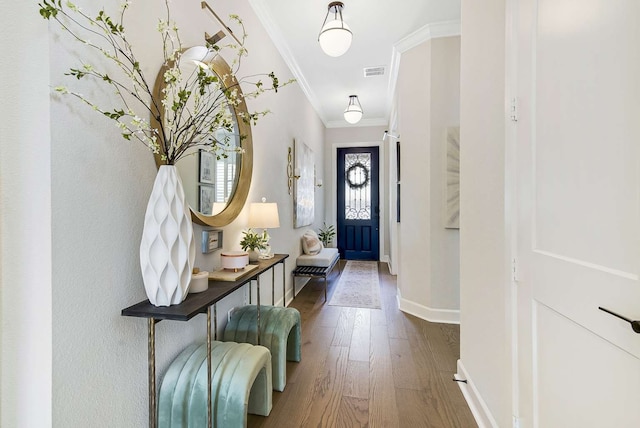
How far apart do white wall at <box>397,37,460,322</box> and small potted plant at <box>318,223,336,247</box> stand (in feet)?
8.98

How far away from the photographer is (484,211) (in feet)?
5.13

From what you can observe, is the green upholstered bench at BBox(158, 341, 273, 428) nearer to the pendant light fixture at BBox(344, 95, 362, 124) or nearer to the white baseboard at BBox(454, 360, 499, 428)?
the white baseboard at BBox(454, 360, 499, 428)

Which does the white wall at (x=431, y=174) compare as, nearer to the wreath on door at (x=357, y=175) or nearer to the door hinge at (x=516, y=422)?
the door hinge at (x=516, y=422)

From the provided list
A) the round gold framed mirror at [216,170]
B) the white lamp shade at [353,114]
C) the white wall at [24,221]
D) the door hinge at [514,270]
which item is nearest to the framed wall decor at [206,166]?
the round gold framed mirror at [216,170]

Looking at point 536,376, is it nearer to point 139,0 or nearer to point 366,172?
point 139,0

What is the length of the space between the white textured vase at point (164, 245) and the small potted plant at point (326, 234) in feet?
15.0

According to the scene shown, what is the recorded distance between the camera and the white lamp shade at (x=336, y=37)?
2438 mm

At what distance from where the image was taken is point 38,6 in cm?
94

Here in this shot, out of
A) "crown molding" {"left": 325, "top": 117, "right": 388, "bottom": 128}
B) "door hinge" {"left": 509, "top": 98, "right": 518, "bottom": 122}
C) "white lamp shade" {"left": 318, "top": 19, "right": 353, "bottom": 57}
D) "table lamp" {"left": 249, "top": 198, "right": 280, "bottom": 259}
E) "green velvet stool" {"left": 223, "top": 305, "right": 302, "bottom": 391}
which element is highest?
"crown molding" {"left": 325, "top": 117, "right": 388, "bottom": 128}

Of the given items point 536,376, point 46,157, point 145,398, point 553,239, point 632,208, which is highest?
point 46,157

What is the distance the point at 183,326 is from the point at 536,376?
65.2 inches

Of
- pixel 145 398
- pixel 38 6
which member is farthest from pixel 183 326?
pixel 38 6

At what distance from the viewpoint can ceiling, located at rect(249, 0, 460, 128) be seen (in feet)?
8.67

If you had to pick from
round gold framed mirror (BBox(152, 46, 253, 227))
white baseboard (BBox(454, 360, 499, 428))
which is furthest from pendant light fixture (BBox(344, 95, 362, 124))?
white baseboard (BBox(454, 360, 499, 428))
